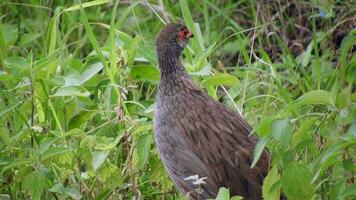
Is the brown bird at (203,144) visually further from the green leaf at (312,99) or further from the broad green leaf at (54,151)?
the green leaf at (312,99)

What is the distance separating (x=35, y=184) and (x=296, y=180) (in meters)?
1.25

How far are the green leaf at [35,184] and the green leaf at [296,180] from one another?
1172 mm

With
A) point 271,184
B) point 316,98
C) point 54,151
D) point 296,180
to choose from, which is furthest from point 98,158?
point 316,98

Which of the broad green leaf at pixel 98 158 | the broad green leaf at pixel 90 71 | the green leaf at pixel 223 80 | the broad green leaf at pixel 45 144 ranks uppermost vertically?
the broad green leaf at pixel 90 71

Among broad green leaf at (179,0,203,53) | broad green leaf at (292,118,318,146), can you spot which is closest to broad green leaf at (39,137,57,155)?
broad green leaf at (179,0,203,53)

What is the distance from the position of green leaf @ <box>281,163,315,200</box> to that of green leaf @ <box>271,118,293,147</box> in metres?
0.11

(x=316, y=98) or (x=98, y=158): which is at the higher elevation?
(x=316, y=98)

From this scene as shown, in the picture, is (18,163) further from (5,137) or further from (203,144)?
(203,144)

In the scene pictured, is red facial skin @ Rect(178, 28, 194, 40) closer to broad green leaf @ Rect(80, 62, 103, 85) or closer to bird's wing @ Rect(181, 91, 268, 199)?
bird's wing @ Rect(181, 91, 268, 199)

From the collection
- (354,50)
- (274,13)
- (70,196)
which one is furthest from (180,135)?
(274,13)

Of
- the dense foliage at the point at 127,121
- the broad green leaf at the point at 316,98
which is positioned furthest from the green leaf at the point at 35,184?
the broad green leaf at the point at 316,98

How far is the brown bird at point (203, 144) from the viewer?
4914 millimetres

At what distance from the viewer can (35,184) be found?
16.2 feet

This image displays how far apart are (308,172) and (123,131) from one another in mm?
1171
